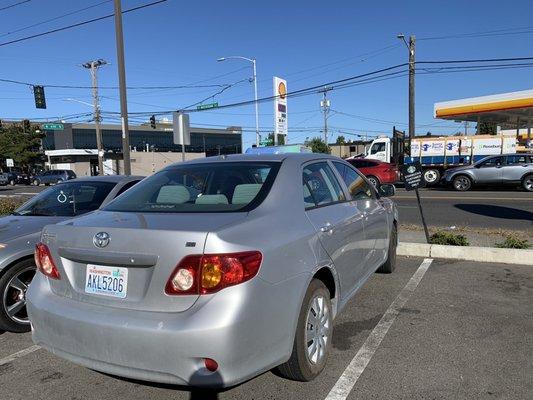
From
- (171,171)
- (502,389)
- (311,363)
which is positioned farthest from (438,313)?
Answer: (171,171)

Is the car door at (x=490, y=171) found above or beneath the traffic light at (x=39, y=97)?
beneath

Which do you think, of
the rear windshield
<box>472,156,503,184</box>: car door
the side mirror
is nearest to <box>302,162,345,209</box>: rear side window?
the rear windshield

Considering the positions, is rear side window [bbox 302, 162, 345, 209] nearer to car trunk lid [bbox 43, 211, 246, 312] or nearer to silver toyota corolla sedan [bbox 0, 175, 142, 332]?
car trunk lid [bbox 43, 211, 246, 312]

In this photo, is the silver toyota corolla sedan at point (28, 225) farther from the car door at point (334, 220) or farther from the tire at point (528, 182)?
the tire at point (528, 182)

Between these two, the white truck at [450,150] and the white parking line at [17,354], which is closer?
the white parking line at [17,354]

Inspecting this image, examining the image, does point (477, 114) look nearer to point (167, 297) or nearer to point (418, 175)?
point (418, 175)

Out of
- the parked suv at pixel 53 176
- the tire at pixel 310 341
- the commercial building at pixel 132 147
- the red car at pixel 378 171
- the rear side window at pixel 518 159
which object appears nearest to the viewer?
the tire at pixel 310 341

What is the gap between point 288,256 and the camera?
Answer: 10.3 ft

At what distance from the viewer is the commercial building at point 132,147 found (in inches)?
2721

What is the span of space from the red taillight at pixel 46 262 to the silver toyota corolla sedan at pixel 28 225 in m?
1.29

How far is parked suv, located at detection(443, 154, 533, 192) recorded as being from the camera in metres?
20.3

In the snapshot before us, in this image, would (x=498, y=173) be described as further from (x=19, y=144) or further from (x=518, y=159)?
(x=19, y=144)

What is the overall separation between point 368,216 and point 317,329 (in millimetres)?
1700

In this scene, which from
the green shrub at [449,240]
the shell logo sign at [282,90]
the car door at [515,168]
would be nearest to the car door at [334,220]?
the green shrub at [449,240]
